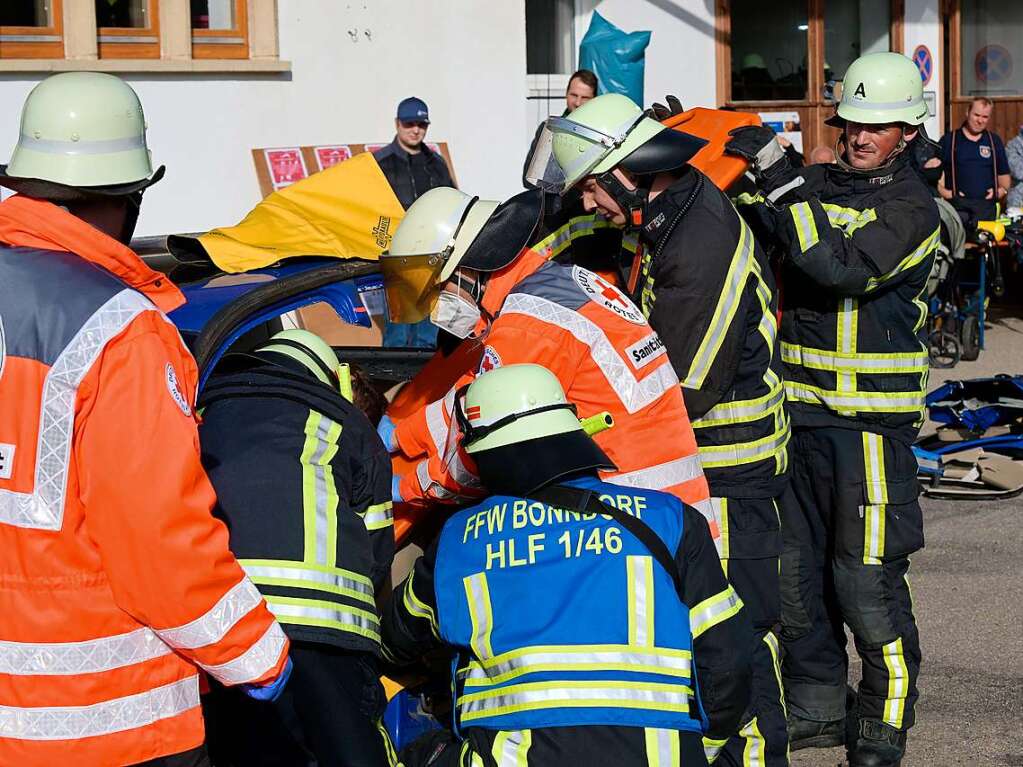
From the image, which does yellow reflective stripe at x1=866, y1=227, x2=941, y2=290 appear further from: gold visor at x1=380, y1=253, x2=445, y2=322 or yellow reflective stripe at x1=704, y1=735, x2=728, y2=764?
yellow reflective stripe at x1=704, y1=735, x2=728, y2=764

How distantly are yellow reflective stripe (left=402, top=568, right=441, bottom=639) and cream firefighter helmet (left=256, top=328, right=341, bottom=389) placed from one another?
564mm

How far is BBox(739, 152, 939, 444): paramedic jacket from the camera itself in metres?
4.34

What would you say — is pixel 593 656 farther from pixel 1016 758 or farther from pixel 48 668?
pixel 1016 758

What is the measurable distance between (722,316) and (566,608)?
1.44 meters

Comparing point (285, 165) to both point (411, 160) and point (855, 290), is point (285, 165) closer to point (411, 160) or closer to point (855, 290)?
point (411, 160)

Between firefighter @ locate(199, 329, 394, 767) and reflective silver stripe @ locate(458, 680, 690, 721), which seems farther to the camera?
firefighter @ locate(199, 329, 394, 767)

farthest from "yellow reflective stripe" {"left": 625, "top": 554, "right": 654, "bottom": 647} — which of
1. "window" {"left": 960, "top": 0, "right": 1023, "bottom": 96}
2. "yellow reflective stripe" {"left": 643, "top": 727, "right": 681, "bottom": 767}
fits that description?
"window" {"left": 960, "top": 0, "right": 1023, "bottom": 96}

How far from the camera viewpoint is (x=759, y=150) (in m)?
4.45

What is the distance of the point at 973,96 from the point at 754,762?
14025 millimetres

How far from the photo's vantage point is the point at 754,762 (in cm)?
394

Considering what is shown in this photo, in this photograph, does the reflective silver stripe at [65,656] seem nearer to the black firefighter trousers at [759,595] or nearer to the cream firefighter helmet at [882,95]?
A: the black firefighter trousers at [759,595]

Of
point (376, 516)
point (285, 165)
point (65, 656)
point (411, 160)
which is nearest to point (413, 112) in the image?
point (411, 160)

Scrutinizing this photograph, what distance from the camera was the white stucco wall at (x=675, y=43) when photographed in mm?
13133

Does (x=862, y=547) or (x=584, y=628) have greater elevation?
(x=584, y=628)
